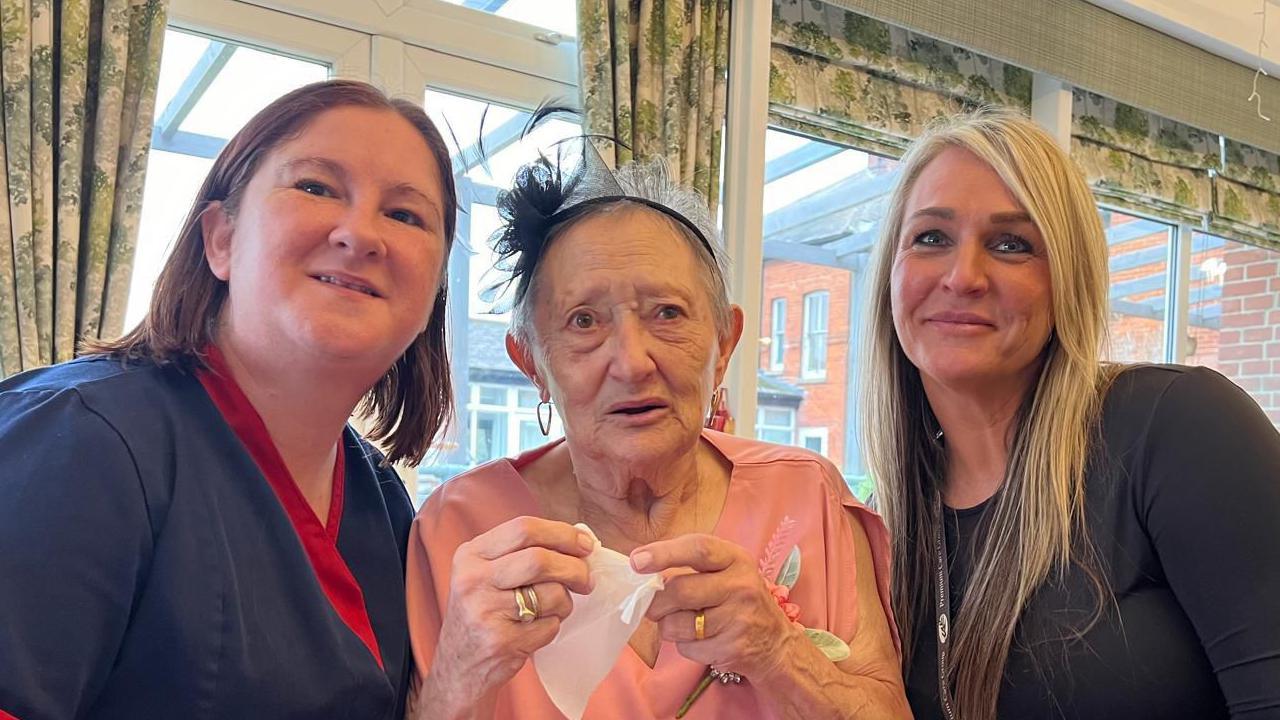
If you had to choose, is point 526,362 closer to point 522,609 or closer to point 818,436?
point 522,609

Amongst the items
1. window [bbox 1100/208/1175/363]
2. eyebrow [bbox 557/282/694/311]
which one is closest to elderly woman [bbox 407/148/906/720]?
eyebrow [bbox 557/282/694/311]

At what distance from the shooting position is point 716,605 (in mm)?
1073

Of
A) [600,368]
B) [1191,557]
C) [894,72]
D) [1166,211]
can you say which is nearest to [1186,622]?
[1191,557]

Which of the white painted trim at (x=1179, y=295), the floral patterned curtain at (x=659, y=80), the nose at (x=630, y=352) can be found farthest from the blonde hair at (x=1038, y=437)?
the white painted trim at (x=1179, y=295)

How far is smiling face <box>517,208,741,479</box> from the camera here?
4.29ft

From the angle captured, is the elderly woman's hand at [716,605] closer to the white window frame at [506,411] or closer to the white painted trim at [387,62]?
the white window frame at [506,411]

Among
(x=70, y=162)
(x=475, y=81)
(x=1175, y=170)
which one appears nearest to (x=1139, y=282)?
(x=1175, y=170)

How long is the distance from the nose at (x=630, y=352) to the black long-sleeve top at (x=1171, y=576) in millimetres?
660

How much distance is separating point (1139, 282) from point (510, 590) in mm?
4615

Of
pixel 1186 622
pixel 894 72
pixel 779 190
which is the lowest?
pixel 1186 622

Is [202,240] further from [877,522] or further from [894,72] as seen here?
[894,72]

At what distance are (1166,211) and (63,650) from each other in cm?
497

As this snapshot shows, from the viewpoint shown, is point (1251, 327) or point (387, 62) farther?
point (1251, 327)

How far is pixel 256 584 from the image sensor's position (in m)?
1.06
